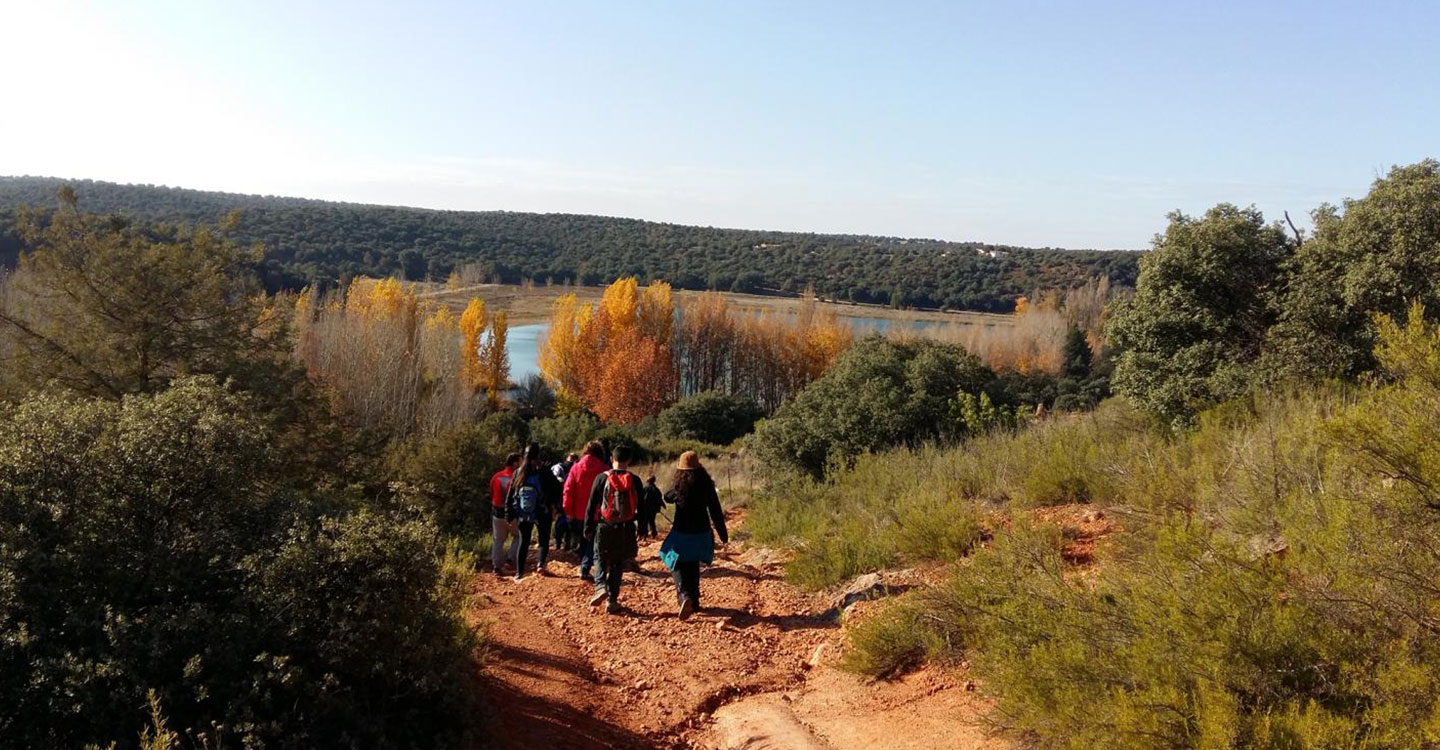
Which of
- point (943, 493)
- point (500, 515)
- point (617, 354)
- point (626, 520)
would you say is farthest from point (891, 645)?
point (617, 354)

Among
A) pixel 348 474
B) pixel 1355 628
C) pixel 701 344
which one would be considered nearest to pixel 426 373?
pixel 348 474

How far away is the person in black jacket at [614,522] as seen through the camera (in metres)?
7.50

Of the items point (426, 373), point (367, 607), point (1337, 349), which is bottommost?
point (426, 373)

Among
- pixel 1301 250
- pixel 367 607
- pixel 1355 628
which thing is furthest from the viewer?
pixel 1301 250

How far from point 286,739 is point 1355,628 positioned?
453 cm

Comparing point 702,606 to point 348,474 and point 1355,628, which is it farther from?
point 348,474

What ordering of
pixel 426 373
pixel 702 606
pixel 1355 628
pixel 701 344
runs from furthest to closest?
pixel 701 344, pixel 426 373, pixel 702 606, pixel 1355 628

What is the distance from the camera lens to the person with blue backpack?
29.8ft

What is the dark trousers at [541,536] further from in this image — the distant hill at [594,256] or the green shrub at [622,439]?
the distant hill at [594,256]

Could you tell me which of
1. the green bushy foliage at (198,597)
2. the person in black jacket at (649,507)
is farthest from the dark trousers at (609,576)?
the green bushy foliage at (198,597)

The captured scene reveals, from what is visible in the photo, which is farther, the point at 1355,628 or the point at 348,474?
the point at 348,474

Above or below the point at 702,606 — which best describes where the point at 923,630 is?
above

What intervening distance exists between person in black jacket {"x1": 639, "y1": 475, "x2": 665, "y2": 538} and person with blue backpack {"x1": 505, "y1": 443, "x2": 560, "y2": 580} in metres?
1.47

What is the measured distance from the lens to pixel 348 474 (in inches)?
634
